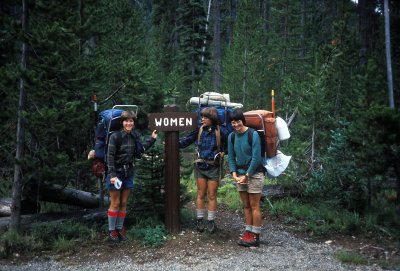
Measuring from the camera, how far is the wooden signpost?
7274mm

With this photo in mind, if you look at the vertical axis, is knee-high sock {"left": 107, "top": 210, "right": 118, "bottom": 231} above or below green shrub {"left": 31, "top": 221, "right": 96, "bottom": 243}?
above

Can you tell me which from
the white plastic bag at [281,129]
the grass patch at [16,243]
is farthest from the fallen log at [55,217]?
the white plastic bag at [281,129]

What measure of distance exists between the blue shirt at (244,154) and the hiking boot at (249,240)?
1115mm

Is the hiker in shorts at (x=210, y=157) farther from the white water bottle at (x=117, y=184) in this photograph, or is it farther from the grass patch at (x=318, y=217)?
the grass patch at (x=318, y=217)

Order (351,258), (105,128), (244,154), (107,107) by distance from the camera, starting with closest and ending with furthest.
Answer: (351,258), (244,154), (105,128), (107,107)

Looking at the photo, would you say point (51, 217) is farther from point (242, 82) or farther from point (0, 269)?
point (242, 82)

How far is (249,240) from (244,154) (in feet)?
4.99

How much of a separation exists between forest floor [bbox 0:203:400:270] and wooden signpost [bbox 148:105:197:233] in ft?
1.15

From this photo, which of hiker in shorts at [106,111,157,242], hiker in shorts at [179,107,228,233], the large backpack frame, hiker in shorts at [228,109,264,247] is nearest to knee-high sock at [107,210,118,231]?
hiker in shorts at [106,111,157,242]

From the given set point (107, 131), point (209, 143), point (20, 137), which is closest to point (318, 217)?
point (209, 143)

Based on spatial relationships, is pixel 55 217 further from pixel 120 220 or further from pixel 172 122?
pixel 172 122

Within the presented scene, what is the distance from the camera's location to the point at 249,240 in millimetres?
6840

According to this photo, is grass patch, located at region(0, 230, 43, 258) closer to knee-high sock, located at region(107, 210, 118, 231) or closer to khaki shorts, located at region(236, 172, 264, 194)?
knee-high sock, located at region(107, 210, 118, 231)

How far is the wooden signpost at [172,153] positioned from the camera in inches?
286
